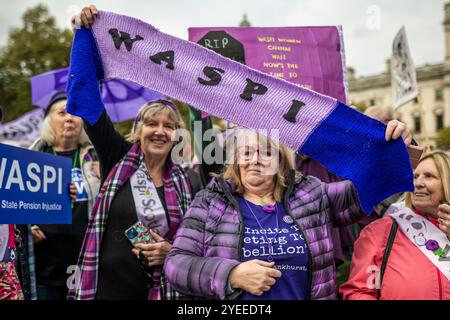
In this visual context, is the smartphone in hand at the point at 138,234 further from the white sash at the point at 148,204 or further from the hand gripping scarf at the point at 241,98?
the hand gripping scarf at the point at 241,98

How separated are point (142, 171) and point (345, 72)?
166 cm

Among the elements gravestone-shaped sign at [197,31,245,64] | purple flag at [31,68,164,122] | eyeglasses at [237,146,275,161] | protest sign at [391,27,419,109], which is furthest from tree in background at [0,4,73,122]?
eyeglasses at [237,146,275,161]

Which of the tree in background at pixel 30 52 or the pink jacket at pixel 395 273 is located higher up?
the tree in background at pixel 30 52

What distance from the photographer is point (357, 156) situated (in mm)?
2396

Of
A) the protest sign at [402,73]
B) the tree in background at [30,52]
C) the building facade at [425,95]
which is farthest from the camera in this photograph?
the building facade at [425,95]

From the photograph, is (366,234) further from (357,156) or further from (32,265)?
(32,265)

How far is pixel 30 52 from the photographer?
21.2m

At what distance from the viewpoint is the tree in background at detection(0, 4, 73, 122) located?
2092 centimetres

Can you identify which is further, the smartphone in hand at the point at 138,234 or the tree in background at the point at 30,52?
the tree in background at the point at 30,52

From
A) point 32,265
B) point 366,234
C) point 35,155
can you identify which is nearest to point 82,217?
point 32,265

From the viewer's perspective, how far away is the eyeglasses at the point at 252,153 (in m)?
2.52

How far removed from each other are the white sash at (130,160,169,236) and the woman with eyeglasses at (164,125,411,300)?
0.44m

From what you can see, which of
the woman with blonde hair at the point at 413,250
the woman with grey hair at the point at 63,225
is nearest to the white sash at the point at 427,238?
the woman with blonde hair at the point at 413,250

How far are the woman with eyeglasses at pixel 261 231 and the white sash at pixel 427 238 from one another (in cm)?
24
